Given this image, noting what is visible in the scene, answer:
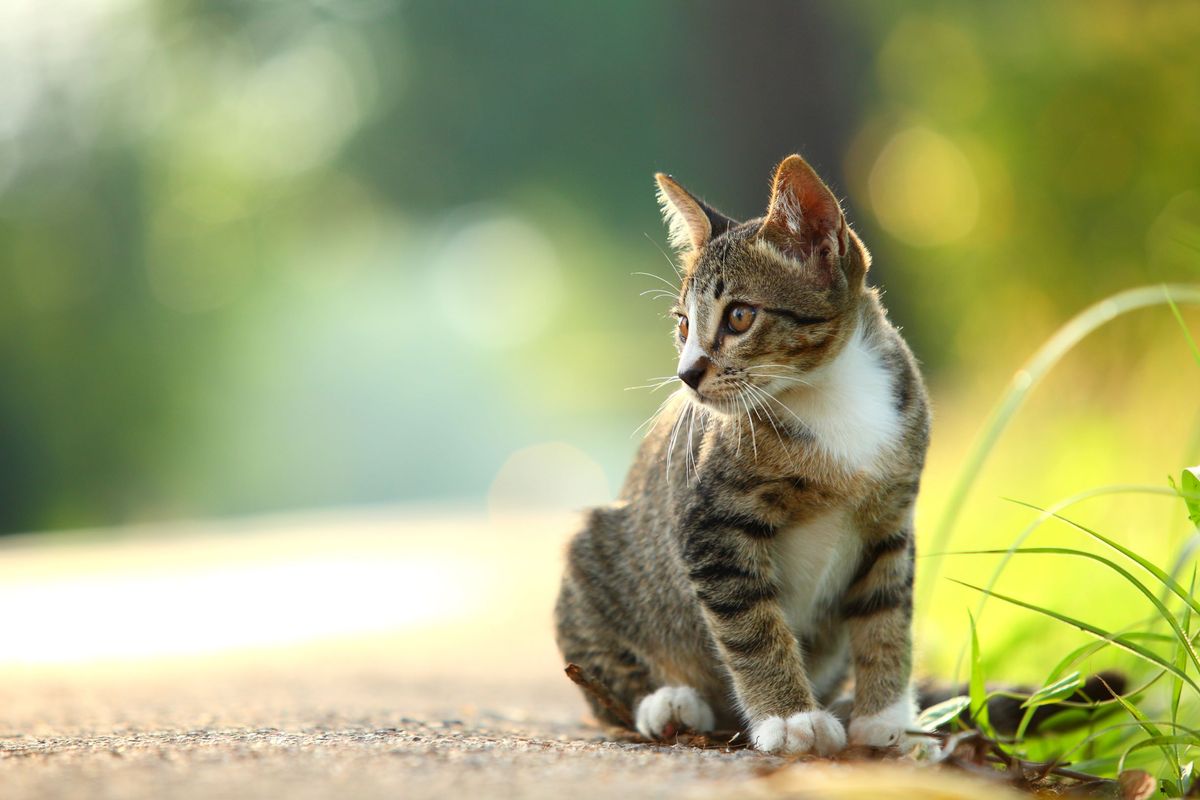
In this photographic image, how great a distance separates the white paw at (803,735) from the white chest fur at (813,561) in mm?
251

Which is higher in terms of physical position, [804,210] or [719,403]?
[804,210]

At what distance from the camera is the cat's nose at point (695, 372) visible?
8.10 feet

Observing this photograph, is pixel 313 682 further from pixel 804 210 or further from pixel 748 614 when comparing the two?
pixel 804 210

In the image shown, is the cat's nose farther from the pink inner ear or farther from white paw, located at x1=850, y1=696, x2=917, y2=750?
white paw, located at x1=850, y1=696, x2=917, y2=750

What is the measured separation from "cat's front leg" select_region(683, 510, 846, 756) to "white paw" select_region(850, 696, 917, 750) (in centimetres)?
10

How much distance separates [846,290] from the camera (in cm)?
252

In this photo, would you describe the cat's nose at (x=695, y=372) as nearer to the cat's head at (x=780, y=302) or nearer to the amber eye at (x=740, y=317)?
the cat's head at (x=780, y=302)

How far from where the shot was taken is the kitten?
7.77 ft

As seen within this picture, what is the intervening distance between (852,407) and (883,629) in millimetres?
461

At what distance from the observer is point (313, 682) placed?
357cm

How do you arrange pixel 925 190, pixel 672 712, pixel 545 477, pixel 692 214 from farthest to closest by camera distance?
pixel 545 477 → pixel 925 190 → pixel 692 214 → pixel 672 712

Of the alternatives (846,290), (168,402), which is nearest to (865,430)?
(846,290)

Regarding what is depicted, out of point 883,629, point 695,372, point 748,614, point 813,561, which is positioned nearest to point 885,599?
point 883,629

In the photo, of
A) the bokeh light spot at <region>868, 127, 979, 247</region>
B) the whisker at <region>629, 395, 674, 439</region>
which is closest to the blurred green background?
the bokeh light spot at <region>868, 127, 979, 247</region>
